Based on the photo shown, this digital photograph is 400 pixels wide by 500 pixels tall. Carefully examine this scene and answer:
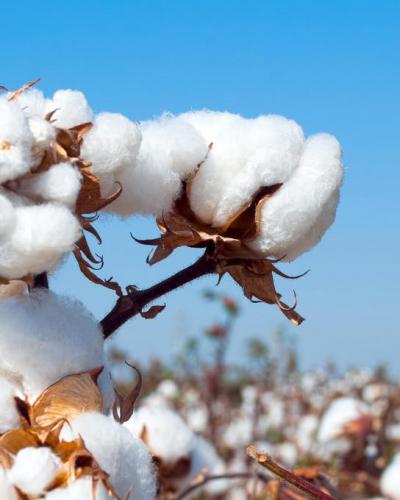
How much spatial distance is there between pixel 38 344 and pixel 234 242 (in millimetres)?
283

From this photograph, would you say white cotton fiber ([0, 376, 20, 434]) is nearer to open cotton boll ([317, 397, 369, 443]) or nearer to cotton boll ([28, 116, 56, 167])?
cotton boll ([28, 116, 56, 167])

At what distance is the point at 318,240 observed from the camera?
138 centimetres

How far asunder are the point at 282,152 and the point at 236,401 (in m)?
9.59

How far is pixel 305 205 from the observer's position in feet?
4.31

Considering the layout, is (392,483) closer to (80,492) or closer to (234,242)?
(234,242)

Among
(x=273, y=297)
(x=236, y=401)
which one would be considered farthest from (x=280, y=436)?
(x=273, y=297)

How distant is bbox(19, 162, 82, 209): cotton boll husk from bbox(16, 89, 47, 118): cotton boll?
0.10 m

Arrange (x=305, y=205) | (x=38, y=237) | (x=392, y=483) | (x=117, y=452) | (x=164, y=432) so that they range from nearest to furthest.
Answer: (x=38, y=237), (x=117, y=452), (x=305, y=205), (x=164, y=432), (x=392, y=483)

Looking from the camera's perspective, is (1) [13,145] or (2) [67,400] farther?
(2) [67,400]

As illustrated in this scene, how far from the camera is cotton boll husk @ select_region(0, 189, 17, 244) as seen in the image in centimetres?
107

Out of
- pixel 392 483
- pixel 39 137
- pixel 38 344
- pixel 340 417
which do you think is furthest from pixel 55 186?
pixel 340 417

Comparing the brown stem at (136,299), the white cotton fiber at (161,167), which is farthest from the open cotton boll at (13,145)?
the brown stem at (136,299)

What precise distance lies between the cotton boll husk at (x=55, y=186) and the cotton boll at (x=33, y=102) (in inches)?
3.9

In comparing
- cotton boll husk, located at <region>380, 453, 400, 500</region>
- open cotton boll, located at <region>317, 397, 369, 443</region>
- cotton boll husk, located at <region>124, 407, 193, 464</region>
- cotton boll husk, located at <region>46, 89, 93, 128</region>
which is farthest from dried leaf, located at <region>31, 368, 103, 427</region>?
open cotton boll, located at <region>317, 397, 369, 443</region>
